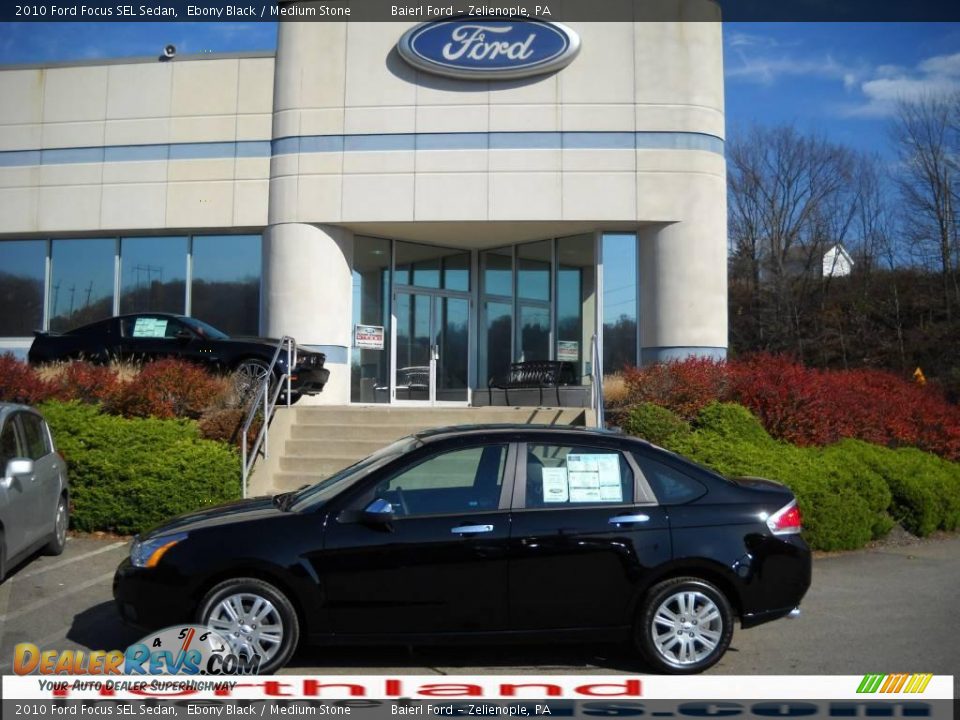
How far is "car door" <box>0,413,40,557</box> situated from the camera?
728 cm

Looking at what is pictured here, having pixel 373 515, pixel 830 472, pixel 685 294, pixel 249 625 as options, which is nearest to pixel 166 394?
pixel 249 625

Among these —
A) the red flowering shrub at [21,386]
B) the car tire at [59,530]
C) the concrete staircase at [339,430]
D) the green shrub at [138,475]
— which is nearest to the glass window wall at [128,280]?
the red flowering shrub at [21,386]

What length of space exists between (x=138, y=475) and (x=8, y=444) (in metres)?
2.07

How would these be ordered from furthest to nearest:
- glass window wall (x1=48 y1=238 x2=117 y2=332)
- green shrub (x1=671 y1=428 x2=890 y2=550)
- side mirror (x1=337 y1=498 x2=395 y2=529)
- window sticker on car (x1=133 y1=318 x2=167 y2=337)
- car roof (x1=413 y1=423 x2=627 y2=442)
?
glass window wall (x1=48 y1=238 x2=117 y2=332)
window sticker on car (x1=133 y1=318 x2=167 y2=337)
green shrub (x1=671 y1=428 x2=890 y2=550)
car roof (x1=413 y1=423 x2=627 y2=442)
side mirror (x1=337 y1=498 x2=395 y2=529)

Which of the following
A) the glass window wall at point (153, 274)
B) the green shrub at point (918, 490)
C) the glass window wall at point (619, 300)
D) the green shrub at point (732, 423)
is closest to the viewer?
the green shrub at point (918, 490)

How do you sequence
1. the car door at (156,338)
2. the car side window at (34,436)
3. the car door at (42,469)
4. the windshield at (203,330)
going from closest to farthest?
the car door at (42,469)
the car side window at (34,436)
the car door at (156,338)
the windshield at (203,330)

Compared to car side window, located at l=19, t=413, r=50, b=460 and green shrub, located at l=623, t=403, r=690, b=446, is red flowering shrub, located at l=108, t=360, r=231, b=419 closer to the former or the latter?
car side window, located at l=19, t=413, r=50, b=460

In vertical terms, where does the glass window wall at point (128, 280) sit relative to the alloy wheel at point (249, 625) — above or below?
above

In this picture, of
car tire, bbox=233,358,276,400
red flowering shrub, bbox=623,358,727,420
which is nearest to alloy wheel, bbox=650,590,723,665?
red flowering shrub, bbox=623,358,727,420

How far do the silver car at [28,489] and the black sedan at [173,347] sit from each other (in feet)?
13.1

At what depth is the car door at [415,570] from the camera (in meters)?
5.44

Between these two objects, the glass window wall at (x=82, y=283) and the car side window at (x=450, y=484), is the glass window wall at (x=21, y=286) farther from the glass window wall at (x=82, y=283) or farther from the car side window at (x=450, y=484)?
the car side window at (x=450, y=484)

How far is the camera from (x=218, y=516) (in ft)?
19.2

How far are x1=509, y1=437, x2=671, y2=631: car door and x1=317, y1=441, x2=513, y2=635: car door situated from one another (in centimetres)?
13
